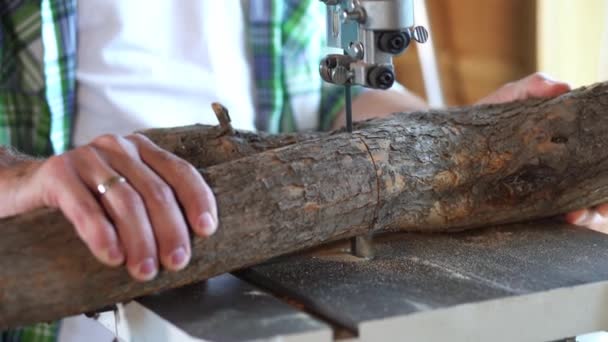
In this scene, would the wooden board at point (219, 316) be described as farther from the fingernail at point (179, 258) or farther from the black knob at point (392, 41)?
the black knob at point (392, 41)

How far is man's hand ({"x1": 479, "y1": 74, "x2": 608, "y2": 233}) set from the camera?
136 centimetres

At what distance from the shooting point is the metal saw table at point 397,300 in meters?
0.92

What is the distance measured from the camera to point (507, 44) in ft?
9.29

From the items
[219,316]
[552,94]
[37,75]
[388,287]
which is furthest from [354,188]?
[37,75]

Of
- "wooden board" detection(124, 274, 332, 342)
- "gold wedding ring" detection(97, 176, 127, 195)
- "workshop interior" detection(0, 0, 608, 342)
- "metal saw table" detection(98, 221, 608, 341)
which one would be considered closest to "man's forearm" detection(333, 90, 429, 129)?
"workshop interior" detection(0, 0, 608, 342)

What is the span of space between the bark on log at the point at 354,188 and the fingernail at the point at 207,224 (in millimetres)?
16

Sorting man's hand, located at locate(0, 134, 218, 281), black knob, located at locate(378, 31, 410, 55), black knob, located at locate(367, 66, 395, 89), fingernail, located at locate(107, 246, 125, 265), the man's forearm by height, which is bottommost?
the man's forearm

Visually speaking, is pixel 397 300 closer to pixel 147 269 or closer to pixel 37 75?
pixel 147 269

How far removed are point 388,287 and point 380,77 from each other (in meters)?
0.25

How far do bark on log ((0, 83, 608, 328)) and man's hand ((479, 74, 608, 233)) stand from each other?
2 cm

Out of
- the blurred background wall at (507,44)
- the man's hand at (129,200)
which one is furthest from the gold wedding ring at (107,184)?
the blurred background wall at (507,44)

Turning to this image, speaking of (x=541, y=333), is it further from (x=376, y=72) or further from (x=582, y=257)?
(x=376, y=72)

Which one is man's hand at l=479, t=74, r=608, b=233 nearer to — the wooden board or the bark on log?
the bark on log

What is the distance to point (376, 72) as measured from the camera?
3.46ft
